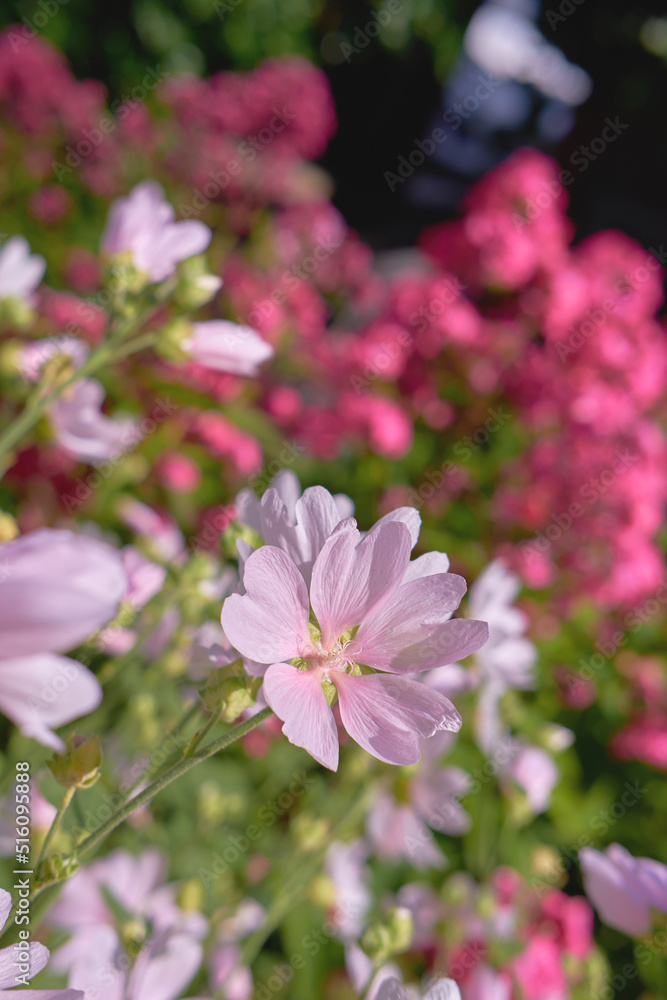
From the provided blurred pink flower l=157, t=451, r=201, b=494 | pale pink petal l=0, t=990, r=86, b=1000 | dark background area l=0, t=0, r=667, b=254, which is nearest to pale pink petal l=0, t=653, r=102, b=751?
pale pink petal l=0, t=990, r=86, b=1000

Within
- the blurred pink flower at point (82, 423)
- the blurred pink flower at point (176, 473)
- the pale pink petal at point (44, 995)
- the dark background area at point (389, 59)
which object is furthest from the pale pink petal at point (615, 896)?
the dark background area at point (389, 59)

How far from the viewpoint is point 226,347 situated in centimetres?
71

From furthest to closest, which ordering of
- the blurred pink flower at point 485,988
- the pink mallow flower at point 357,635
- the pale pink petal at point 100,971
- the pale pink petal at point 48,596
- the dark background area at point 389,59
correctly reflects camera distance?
the dark background area at point 389,59 < the blurred pink flower at point 485,988 < the pale pink petal at point 100,971 < the pink mallow flower at point 357,635 < the pale pink petal at point 48,596

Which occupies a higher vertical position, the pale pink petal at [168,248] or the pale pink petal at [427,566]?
the pale pink petal at [427,566]

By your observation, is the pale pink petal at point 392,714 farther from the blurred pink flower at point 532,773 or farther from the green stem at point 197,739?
the blurred pink flower at point 532,773

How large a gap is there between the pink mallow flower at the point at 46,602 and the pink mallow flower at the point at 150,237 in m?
0.50

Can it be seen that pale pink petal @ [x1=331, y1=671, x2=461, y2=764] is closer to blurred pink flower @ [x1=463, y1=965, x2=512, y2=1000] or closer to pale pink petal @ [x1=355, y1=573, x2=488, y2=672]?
A: pale pink petal @ [x1=355, y1=573, x2=488, y2=672]

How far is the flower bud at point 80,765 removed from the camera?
43 cm

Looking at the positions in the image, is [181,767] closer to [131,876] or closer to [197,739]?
[197,739]

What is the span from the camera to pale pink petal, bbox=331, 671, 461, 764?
1.24 feet

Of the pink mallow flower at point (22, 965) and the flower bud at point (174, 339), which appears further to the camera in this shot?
the flower bud at point (174, 339)

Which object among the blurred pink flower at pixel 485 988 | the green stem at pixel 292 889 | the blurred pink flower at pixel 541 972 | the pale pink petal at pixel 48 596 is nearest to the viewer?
the pale pink petal at pixel 48 596

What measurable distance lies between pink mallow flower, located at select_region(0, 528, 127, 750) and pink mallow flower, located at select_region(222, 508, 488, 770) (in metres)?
0.08

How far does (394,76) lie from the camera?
16.2ft
